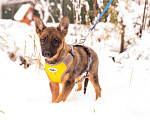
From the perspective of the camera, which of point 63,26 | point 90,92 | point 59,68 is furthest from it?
point 90,92

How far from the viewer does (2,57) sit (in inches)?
154

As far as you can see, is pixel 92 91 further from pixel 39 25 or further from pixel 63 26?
pixel 39 25

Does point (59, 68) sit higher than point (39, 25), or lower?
lower

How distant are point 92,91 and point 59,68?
4.81 feet

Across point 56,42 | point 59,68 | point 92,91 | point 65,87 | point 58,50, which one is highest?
point 56,42

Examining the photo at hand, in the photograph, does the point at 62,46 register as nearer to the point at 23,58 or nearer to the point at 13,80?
the point at 13,80

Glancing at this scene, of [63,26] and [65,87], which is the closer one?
[65,87]

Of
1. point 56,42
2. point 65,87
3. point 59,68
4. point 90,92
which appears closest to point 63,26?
point 56,42

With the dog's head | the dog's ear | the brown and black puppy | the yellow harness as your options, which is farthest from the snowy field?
the dog's ear

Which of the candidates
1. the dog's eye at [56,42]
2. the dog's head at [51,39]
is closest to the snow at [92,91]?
the dog's head at [51,39]

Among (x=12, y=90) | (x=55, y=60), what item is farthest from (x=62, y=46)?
(x=12, y=90)

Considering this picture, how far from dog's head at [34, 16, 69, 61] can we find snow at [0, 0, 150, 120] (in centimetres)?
66

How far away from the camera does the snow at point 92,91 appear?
202 cm

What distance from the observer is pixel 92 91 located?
3457mm
